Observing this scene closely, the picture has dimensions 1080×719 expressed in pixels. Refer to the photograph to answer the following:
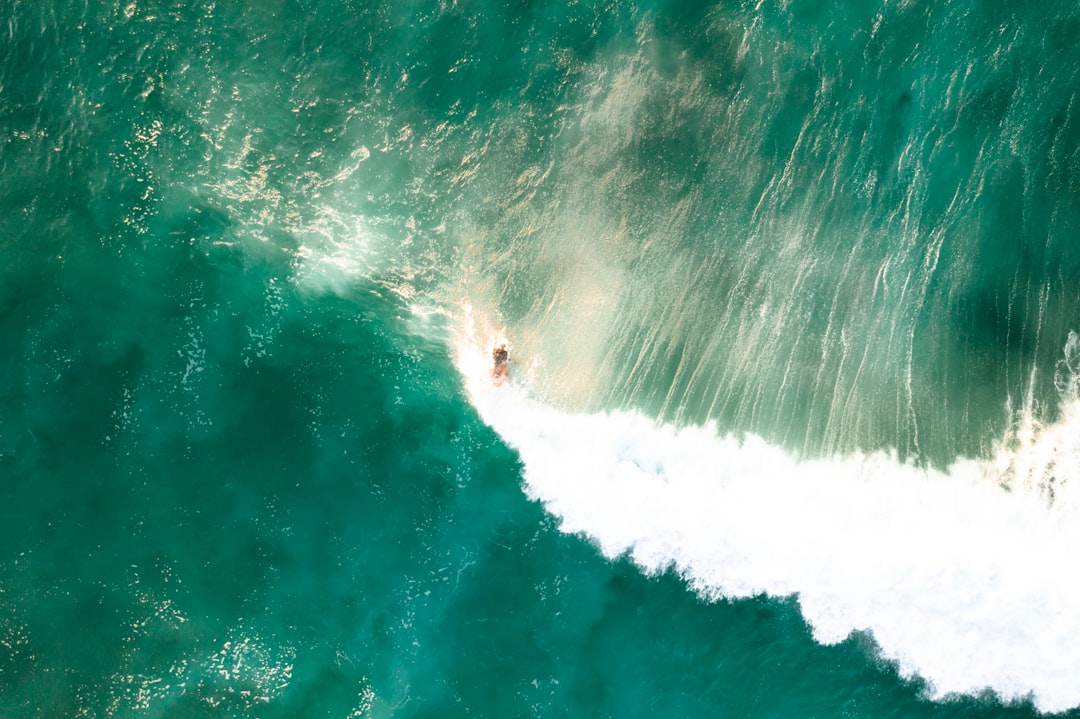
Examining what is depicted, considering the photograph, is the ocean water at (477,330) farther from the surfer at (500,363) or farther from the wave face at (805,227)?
the surfer at (500,363)

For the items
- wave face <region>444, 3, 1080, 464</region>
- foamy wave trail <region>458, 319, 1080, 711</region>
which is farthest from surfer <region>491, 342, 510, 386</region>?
wave face <region>444, 3, 1080, 464</region>

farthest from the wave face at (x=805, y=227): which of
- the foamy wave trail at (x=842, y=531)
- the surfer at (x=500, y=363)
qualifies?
the foamy wave trail at (x=842, y=531)

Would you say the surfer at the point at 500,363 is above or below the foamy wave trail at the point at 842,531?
above

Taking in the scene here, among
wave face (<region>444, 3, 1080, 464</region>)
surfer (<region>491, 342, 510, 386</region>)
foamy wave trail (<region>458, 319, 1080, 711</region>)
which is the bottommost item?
foamy wave trail (<region>458, 319, 1080, 711</region>)

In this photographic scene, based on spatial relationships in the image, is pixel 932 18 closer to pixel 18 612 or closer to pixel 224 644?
pixel 224 644

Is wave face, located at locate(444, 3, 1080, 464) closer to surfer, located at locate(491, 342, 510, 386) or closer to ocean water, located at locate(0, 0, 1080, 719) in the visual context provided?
ocean water, located at locate(0, 0, 1080, 719)

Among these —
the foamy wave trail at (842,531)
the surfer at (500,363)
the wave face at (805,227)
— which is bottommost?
the foamy wave trail at (842,531)
